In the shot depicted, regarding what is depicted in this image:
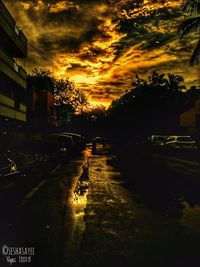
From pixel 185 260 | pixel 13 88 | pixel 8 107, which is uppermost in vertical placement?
pixel 13 88

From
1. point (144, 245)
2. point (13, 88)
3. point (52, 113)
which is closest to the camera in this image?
point (144, 245)

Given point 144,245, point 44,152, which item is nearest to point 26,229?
point 144,245

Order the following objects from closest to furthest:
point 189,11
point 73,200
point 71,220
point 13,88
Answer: point 71,220 → point 73,200 → point 189,11 → point 13,88

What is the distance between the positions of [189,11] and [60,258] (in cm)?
2027

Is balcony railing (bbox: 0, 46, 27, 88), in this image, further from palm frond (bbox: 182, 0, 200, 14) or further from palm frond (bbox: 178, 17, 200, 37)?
palm frond (bbox: 182, 0, 200, 14)

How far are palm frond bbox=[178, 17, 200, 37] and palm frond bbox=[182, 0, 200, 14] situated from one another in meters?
1.51

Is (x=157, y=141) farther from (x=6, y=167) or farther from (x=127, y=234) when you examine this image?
(x=127, y=234)

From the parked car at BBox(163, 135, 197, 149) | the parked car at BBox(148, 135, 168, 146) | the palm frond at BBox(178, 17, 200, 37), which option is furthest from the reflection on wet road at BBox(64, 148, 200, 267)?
the parked car at BBox(148, 135, 168, 146)

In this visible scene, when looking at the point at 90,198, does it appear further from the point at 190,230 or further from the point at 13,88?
the point at 13,88

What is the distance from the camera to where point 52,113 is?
61688 mm

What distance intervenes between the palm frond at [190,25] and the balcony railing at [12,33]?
13799 millimetres

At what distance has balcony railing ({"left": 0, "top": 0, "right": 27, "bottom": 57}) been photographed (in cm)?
2784

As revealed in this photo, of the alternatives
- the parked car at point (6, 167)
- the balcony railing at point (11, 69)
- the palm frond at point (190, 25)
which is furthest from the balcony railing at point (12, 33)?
Answer: the parked car at point (6, 167)

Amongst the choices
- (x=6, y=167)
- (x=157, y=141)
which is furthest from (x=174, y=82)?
(x=6, y=167)
